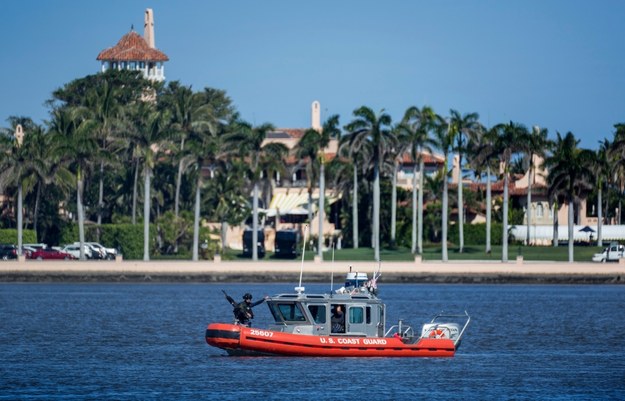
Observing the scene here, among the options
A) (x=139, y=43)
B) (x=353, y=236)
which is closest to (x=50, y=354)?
(x=353, y=236)

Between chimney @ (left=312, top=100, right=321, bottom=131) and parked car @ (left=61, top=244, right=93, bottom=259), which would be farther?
chimney @ (left=312, top=100, right=321, bottom=131)

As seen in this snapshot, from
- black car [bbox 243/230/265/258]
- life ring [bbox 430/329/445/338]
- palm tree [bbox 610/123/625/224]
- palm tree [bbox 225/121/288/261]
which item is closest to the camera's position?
life ring [bbox 430/329/445/338]

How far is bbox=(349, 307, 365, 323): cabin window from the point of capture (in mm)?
51500

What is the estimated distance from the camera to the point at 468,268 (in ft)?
360

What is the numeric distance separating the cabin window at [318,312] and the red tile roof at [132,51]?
134362mm

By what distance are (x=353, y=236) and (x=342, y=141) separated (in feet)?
39.2

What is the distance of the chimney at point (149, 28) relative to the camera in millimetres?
196250

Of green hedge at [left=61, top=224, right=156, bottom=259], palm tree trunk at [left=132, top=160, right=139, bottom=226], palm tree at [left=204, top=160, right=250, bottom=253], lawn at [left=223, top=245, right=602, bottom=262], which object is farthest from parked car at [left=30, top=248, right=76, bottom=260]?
palm tree at [left=204, top=160, right=250, bottom=253]

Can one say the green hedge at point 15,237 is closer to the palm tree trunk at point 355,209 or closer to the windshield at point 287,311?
the palm tree trunk at point 355,209

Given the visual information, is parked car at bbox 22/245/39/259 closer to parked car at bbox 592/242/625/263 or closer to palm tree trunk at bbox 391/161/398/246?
palm tree trunk at bbox 391/161/398/246

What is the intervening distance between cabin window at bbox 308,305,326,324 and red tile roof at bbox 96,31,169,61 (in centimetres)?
13436

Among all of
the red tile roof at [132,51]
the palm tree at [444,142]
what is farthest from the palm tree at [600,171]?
the red tile roof at [132,51]

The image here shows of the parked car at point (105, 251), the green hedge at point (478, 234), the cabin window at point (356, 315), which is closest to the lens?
the cabin window at point (356, 315)

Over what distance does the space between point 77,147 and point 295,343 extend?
73.7 metres
